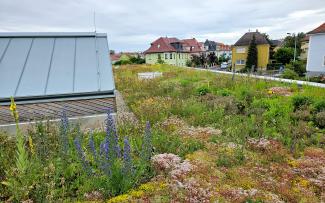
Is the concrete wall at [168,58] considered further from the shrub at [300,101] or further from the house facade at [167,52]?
the shrub at [300,101]

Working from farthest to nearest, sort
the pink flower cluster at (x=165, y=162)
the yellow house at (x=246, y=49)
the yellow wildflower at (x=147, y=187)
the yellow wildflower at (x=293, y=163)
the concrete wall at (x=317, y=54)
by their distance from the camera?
the yellow house at (x=246, y=49) → the concrete wall at (x=317, y=54) → the yellow wildflower at (x=293, y=163) → the pink flower cluster at (x=165, y=162) → the yellow wildflower at (x=147, y=187)

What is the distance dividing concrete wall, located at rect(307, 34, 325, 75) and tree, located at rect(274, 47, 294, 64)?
16.2 m

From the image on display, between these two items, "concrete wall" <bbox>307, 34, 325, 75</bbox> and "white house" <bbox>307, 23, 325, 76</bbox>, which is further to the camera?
"concrete wall" <bbox>307, 34, 325, 75</bbox>

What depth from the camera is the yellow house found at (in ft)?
141

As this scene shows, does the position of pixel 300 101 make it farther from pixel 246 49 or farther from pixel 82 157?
pixel 246 49

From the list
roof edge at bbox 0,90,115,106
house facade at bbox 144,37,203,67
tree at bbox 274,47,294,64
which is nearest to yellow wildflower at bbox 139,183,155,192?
roof edge at bbox 0,90,115,106

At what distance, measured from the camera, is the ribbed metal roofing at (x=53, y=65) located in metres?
5.34

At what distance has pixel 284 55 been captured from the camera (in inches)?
1670

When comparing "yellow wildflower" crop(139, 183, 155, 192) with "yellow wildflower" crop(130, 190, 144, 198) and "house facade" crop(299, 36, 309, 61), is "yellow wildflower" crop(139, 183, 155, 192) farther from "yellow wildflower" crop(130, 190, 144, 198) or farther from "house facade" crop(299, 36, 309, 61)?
"house facade" crop(299, 36, 309, 61)

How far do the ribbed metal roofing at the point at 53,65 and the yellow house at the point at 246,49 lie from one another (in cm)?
3862

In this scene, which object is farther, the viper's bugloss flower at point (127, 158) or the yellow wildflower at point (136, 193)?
the yellow wildflower at point (136, 193)

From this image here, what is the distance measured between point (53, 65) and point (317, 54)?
28438mm

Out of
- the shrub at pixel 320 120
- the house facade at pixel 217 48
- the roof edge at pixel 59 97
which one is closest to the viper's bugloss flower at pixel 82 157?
the roof edge at pixel 59 97

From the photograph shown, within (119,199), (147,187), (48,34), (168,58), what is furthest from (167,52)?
(119,199)
